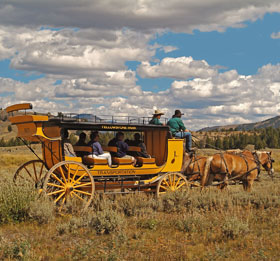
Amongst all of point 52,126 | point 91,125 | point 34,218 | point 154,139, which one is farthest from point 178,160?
point 34,218

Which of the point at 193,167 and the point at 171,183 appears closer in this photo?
the point at 171,183

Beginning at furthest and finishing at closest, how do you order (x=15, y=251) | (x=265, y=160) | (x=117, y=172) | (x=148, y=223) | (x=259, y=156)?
(x=265, y=160) < (x=259, y=156) < (x=117, y=172) < (x=148, y=223) < (x=15, y=251)

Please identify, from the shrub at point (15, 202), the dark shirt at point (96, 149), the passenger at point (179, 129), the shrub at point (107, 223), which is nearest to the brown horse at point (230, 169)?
the passenger at point (179, 129)

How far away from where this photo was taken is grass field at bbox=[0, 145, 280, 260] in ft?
20.9

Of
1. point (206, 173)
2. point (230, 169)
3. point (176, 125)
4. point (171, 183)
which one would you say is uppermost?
point (176, 125)

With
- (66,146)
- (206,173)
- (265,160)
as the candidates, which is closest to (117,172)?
(66,146)

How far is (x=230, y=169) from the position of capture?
1330 centimetres

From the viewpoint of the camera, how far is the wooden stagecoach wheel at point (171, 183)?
11.2 m

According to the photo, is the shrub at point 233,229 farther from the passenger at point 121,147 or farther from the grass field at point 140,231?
the passenger at point 121,147

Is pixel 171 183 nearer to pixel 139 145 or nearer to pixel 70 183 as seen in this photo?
pixel 139 145

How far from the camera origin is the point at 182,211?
31.6 ft

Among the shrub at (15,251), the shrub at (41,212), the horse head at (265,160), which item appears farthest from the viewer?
the horse head at (265,160)

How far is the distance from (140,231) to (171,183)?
149 inches

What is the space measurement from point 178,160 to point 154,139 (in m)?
1.33
